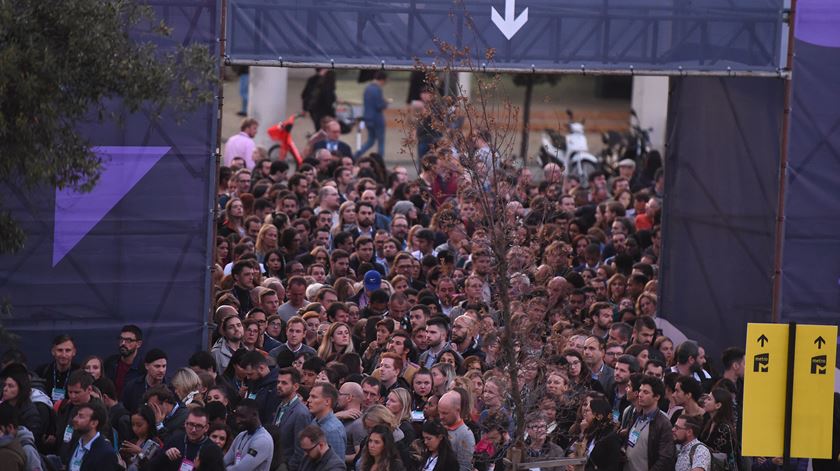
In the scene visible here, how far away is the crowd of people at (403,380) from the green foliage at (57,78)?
194 centimetres

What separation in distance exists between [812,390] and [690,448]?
1591 millimetres

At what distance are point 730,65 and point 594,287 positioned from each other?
11.7ft

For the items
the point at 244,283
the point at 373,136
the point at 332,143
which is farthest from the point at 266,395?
the point at 373,136

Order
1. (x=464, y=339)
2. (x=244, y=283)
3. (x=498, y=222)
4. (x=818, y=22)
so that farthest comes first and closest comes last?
(x=244, y=283)
(x=818, y=22)
(x=464, y=339)
(x=498, y=222)

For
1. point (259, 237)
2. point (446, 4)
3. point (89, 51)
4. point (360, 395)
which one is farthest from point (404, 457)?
point (259, 237)

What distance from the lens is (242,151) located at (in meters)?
24.0

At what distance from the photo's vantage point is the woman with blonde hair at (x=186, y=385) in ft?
38.9

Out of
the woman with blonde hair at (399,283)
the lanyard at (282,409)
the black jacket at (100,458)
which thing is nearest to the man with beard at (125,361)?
the lanyard at (282,409)

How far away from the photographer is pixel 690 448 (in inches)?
433

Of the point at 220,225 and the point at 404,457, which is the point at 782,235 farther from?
the point at 220,225

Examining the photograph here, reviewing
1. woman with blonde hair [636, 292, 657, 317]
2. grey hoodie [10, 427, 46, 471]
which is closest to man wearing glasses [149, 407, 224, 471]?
grey hoodie [10, 427, 46, 471]

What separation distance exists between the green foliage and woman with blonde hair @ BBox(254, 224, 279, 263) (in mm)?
6712

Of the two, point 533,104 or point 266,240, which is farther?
point 533,104

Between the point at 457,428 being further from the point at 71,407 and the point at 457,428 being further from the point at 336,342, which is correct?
the point at 71,407
